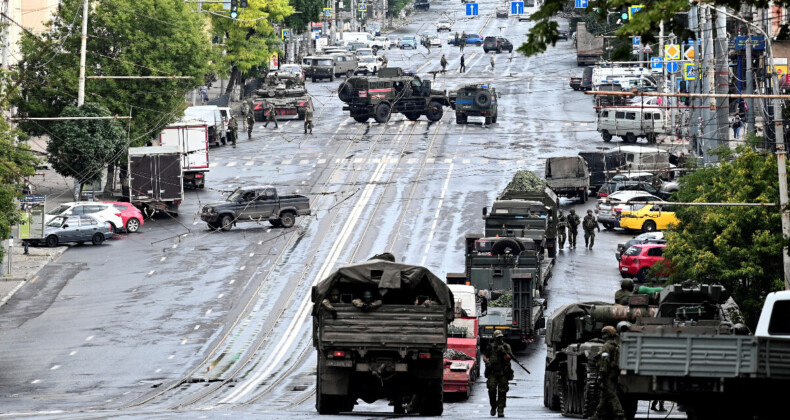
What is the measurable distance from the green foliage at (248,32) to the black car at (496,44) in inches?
1060

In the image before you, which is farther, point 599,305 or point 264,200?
point 264,200

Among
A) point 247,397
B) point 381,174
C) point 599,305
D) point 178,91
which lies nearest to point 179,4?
point 178,91

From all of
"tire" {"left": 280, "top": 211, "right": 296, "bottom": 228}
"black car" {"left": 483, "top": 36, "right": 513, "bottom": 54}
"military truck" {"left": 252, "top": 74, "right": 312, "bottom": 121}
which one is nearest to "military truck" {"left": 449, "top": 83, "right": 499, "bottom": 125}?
"military truck" {"left": 252, "top": 74, "right": 312, "bottom": 121}

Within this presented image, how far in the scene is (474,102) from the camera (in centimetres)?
7831

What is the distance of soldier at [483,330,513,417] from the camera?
2517 centimetres

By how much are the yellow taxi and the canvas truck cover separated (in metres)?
32.6

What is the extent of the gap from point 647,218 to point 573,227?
4.17 meters

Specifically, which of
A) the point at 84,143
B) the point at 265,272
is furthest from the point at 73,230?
the point at 265,272

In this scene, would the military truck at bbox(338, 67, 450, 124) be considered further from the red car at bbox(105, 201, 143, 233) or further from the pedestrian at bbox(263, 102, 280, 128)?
the red car at bbox(105, 201, 143, 233)

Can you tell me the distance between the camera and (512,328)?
3872 centimetres

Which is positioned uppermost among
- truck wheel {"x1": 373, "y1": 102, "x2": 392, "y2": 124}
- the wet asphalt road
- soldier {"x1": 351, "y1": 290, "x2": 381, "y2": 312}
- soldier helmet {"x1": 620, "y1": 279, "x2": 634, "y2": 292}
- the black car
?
the black car

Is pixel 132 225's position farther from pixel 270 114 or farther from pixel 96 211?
pixel 270 114

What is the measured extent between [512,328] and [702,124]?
62.6ft

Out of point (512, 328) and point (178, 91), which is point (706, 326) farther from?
point (178, 91)
